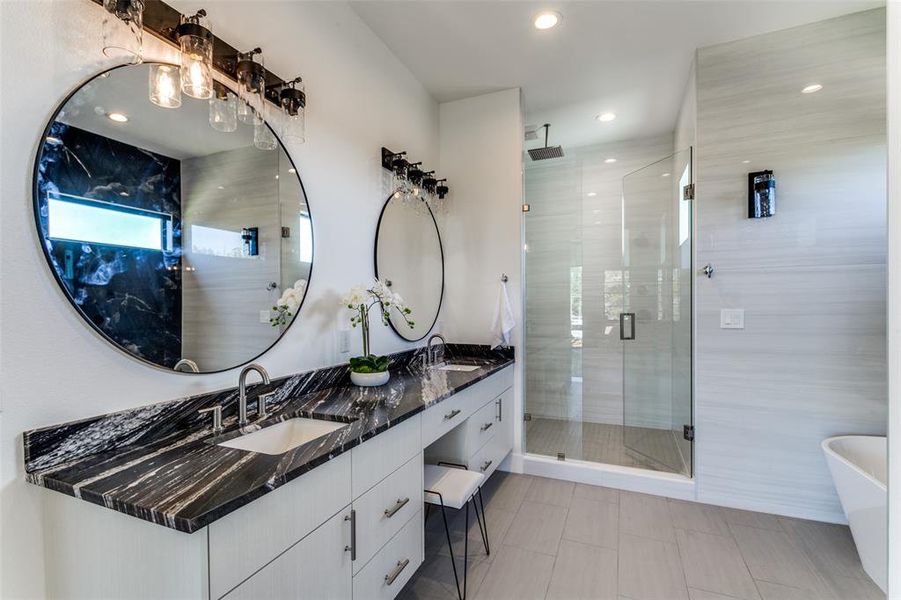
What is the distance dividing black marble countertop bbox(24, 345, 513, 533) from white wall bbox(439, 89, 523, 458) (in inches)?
59.9

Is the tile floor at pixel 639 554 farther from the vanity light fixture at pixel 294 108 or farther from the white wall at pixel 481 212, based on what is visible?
the vanity light fixture at pixel 294 108

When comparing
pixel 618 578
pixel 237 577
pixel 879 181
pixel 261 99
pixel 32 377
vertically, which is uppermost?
pixel 261 99

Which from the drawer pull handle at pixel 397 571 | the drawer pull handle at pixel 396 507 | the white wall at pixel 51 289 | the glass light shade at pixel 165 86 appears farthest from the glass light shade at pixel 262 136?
the drawer pull handle at pixel 397 571

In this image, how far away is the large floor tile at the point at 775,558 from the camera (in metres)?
1.83

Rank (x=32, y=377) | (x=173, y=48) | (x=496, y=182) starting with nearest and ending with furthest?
(x=32, y=377), (x=173, y=48), (x=496, y=182)

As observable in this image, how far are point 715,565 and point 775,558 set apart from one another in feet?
1.11

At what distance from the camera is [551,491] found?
8.84 ft

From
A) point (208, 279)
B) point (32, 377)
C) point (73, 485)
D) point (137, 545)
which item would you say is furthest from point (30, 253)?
point (137, 545)

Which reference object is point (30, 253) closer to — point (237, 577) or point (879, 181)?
point (237, 577)

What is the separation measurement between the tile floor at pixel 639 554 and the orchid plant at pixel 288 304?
51.9 inches

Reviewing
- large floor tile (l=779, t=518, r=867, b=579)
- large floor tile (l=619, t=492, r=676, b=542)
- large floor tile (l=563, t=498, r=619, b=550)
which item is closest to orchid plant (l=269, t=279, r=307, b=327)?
large floor tile (l=563, t=498, r=619, b=550)

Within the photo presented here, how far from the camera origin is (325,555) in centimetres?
113

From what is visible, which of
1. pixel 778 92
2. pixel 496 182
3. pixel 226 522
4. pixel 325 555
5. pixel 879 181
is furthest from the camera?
pixel 496 182

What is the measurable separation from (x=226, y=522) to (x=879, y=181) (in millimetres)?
3436
